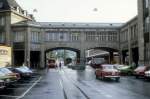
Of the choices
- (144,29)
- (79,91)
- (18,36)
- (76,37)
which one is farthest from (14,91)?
(76,37)

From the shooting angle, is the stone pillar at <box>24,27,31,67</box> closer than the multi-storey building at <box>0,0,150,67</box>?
Yes

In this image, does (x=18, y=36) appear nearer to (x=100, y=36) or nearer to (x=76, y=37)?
(x=76, y=37)

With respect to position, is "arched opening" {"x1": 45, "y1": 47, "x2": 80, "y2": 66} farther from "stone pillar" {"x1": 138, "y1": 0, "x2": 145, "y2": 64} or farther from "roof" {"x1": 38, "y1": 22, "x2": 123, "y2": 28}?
"stone pillar" {"x1": 138, "y1": 0, "x2": 145, "y2": 64}

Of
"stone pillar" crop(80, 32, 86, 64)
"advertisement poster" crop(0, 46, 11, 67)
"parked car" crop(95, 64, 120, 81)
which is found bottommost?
"parked car" crop(95, 64, 120, 81)

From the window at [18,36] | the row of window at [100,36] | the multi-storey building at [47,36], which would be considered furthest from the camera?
the row of window at [100,36]

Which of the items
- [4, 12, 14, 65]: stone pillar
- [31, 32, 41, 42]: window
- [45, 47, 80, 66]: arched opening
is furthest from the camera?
[45, 47, 80, 66]: arched opening

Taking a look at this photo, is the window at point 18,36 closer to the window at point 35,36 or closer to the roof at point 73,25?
the window at point 35,36

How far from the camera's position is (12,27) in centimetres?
8806

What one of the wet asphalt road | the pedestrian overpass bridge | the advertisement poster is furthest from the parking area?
the pedestrian overpass bridge

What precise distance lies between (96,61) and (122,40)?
864 centimetres

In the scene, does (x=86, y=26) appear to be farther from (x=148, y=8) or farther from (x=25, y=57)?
(x=148, y=8)

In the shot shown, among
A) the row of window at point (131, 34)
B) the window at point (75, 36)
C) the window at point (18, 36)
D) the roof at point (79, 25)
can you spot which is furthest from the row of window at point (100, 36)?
the window at point (18, 36)

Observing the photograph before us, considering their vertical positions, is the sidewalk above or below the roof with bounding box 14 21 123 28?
below

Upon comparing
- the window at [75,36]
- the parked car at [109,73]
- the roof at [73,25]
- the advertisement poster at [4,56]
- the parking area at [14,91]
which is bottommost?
the parking area at [14,91]
